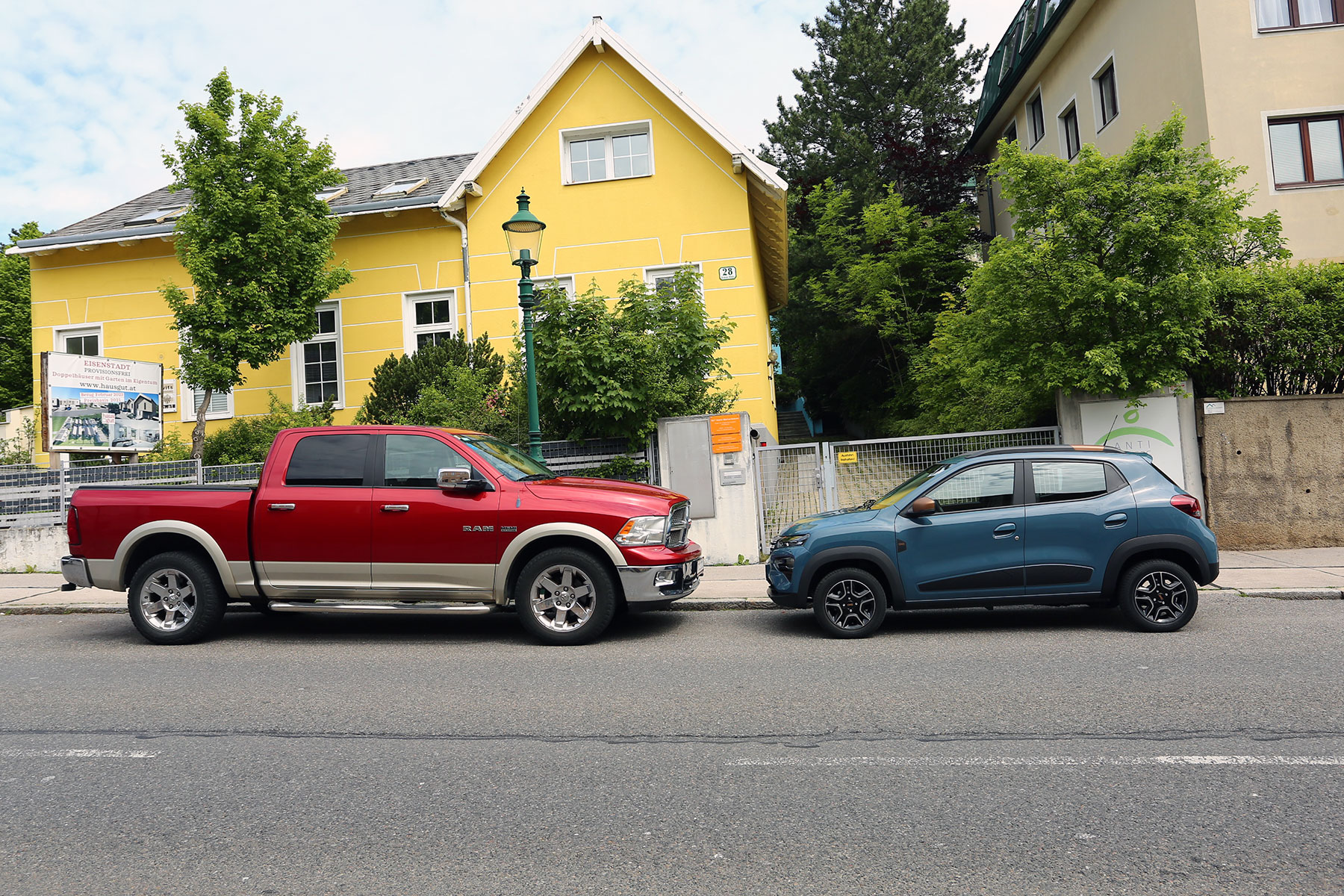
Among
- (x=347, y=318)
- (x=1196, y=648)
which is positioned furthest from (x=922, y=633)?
(x=347, y=318)

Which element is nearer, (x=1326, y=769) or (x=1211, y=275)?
(x=1326, y=769)

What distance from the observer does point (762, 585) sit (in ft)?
35.3

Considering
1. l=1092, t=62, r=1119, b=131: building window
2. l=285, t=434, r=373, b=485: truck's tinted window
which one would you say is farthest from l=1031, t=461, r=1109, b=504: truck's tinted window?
l=1092, t=62, r=1119, b=131: building window

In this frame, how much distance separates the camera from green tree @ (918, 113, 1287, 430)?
37.9 ft

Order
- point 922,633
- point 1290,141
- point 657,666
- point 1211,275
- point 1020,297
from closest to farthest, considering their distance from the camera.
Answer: point 657,666 → point 922,633 → point 1211,275 → point 1020,297 → point 1290,141

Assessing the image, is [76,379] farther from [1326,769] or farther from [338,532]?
[1326,769]

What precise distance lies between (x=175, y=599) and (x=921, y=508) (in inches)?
281

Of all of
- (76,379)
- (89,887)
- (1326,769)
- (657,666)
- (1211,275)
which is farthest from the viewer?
(76,379)

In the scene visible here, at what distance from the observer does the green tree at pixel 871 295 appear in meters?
26.2

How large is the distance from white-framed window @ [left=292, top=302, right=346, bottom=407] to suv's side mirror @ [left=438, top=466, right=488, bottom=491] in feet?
41.8

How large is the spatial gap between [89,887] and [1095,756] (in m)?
4.64

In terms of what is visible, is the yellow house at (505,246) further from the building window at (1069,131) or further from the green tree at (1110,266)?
the building window at (1069,131)

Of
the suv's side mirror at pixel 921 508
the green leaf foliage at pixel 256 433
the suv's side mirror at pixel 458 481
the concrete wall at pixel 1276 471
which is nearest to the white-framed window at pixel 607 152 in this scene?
the green leaf foliage at pixel 256 433

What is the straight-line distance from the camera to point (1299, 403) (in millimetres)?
12320
